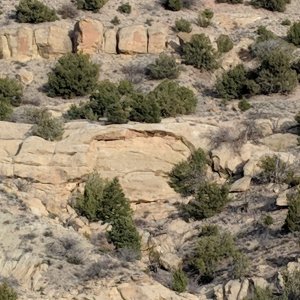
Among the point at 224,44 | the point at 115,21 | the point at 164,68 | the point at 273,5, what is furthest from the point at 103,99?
the point at 273,5

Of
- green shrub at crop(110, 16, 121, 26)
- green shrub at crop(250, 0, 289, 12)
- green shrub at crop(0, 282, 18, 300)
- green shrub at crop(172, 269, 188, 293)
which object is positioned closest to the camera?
green shrub at crop(0, 282, 18, 300)

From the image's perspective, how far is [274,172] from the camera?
985 inches

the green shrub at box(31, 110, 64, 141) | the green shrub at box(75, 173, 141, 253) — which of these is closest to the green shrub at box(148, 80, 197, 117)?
the green shrub at box(31, 110, 64, 141)

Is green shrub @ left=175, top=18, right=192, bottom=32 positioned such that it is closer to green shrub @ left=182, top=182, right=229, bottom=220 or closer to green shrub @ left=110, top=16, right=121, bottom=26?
green shrub @ left=110, top=16, right=121, bottom=26

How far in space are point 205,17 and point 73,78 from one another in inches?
397

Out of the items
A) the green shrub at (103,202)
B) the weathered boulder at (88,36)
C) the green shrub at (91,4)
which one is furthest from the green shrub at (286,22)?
the green shrub at (103,202)

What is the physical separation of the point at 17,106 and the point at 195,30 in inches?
452

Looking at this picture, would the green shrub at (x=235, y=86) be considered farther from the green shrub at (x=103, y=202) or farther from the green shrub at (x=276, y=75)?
the green shrub at (x=103, y=202)

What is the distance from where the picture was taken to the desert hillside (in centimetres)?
1917

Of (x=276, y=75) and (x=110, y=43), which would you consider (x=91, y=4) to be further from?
(x=276, y=75)

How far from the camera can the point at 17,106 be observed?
1323 inches

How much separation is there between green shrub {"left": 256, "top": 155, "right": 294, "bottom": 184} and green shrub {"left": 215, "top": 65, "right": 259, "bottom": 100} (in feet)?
31.2

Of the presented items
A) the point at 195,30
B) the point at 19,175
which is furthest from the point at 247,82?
the point at 19,175

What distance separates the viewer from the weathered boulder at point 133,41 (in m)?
38.2
